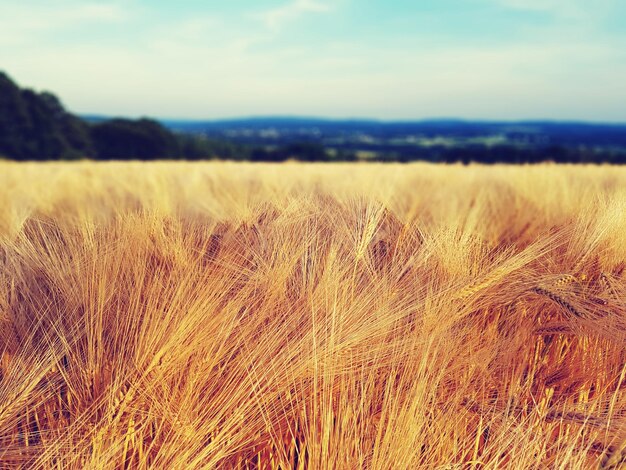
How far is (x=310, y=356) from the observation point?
92cm

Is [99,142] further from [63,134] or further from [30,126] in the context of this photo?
[30,126]

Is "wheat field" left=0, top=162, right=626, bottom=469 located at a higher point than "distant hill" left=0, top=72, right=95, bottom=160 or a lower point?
lower

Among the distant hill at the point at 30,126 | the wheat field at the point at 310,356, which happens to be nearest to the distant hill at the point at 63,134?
the distant hill at the point at 30,126

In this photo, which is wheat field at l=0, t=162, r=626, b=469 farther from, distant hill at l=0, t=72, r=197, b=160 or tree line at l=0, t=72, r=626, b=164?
distant hill at l=0, t=72, r=197, b=160

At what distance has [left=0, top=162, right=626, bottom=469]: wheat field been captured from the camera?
2.76 feet

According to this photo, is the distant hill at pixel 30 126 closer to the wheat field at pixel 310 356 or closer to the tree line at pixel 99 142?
the tree line at pixel 99 142

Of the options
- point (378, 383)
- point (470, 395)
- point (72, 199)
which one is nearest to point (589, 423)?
point (470, 395)

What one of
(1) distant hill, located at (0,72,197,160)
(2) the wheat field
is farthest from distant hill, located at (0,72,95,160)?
(2) the wheat field

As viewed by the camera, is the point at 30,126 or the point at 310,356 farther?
the point at 30,126

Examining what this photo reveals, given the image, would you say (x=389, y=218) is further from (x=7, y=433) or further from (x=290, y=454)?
(x=7, y=433)

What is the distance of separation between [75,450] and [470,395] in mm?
750

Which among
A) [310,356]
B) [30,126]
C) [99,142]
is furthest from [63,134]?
[310,356]

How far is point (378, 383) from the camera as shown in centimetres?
100

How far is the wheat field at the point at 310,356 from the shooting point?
84 centimetres
